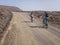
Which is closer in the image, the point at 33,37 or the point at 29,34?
the point at 33,37

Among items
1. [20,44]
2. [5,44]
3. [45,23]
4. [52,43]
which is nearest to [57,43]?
[52,43]

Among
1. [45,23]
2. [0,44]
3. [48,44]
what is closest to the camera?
[48,44]

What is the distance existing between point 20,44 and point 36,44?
1.19 meters

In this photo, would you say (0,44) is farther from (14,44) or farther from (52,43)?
(52,43)

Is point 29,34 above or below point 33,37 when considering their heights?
below

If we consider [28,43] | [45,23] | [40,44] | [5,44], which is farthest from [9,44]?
[45,23]

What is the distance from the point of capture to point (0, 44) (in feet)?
52.4

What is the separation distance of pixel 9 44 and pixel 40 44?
7.95ft

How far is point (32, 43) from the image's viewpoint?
1573cm

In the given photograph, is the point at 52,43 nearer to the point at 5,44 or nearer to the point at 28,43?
the point at 28,43

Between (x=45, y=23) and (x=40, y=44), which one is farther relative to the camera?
(x=45, y=23)

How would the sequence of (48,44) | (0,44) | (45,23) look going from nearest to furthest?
(48,44), (0,44), (45,23)

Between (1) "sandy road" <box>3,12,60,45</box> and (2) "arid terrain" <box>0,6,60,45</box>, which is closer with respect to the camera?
(1) "sandy road" <box>3,12,60,45</box>

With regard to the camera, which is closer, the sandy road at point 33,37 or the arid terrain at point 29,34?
the sandy road at point 33,37
